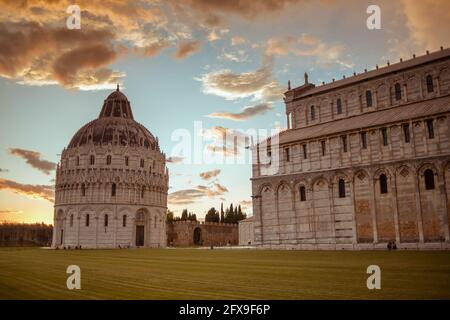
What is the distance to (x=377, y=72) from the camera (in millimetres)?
48469

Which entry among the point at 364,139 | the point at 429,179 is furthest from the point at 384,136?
the point at 429,179

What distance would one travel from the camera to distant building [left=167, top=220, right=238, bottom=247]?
3740 inches

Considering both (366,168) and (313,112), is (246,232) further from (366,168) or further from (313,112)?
(366,168)

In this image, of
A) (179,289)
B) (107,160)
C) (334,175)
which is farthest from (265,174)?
(107,160)

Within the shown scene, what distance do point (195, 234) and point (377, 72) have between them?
61.5 metres

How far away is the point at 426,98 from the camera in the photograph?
143ft

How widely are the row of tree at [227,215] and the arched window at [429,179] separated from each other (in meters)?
83.3

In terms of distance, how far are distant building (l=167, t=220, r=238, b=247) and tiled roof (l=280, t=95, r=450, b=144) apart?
163ft

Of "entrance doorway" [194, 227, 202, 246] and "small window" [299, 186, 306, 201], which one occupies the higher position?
"small window" [299, 186, 306, 201]

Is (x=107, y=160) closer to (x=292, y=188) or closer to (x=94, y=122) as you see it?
(x=94, y=122)

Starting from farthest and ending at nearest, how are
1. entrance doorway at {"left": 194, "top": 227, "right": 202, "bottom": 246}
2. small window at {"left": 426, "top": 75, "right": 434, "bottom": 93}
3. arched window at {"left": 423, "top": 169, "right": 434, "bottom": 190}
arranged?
entrance doorway at {"left": 194, "top": 227, "right": 202, "bottom": 246}, small window at {"left": 426, "top": 75, "right": 434, "bottom": 93}, arched window at {"left": 423, "top": 169, "right": 434, "bottom": 190}

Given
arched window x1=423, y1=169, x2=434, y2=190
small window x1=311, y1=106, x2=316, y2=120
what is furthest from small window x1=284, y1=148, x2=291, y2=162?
arched window x1=423, y1=169, x2=434, y2=190

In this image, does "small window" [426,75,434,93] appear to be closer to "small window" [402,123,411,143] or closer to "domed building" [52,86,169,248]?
"small window" [402,123,411,143]
